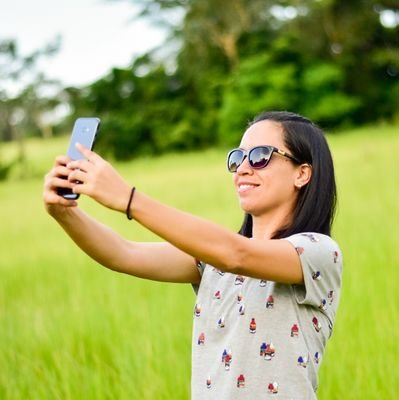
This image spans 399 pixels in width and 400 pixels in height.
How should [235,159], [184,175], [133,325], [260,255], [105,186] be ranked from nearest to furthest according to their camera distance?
[105,186] < [260,255] < [235,159] < [133,325] < [184,175]

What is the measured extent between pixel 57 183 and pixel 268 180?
0.44 meters

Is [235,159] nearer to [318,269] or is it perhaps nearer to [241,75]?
[318,269]

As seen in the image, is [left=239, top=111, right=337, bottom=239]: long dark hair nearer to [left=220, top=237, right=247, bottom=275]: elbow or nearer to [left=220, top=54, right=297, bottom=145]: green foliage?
[left=220, top=237, right=247, bottom=275]: elbow

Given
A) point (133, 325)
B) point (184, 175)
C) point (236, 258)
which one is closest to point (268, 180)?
point (236, 258)

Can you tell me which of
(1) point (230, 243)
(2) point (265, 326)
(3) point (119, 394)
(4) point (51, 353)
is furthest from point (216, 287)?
(4) point (51, 353)

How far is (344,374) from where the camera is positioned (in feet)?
9.20

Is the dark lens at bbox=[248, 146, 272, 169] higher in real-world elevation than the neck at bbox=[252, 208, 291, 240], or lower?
higher

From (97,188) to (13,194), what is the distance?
1653 centimetres

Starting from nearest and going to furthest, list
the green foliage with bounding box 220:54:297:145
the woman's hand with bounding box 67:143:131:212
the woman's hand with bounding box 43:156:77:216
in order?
the woman's hand with bounding box 67:143:131:212 → the woman's hand with bounding box 43:156:77:216 → the green foliage with bounding box 220:54:297:145

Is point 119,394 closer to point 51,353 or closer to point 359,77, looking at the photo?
point 51,353

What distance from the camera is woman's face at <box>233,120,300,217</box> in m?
1.62

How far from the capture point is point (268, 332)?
4.96 ft

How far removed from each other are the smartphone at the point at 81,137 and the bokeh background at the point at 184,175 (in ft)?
3.57

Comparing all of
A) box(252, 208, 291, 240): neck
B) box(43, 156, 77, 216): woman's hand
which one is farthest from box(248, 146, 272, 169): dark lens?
box(43, 156, 77, 216): woman's hand
